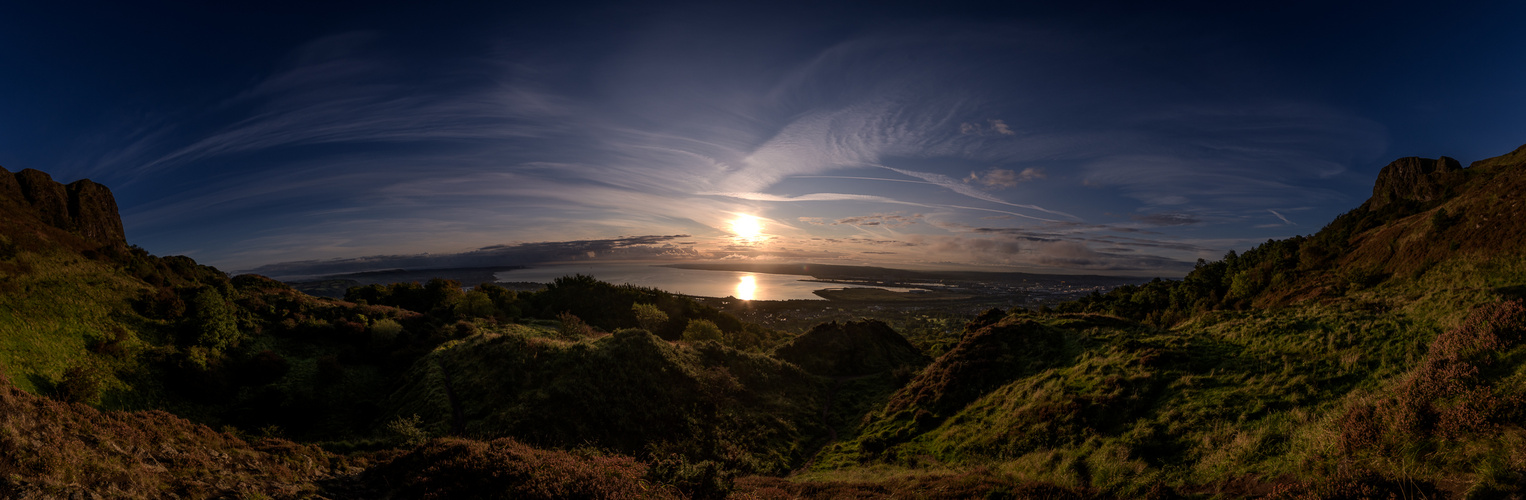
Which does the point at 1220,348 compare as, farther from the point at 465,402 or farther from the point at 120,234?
the point at 120,234

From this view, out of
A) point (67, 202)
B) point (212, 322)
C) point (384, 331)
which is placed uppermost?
point (67, 202)

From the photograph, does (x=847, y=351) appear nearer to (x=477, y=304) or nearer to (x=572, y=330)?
(x=572, y=330)

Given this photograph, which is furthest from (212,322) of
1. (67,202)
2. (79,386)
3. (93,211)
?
(93,211)

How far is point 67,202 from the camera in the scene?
108 ft

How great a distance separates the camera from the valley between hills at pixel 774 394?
9047 millimetres

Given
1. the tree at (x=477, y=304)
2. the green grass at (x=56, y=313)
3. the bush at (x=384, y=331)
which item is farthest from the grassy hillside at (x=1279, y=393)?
the tree at (x=477, y=304)

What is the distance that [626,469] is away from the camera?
12.5 m

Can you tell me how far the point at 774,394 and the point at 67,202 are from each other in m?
52.1

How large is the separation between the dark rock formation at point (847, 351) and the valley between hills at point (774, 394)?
0.33m

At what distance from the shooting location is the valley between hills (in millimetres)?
9047

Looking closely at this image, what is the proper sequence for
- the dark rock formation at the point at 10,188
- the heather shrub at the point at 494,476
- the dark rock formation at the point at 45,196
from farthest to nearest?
1. the dark rock formation at the point at 45,196
2. the dark rock formation at the point at 10,188
3. the heather shrub at the point at 494,476

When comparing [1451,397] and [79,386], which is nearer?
[1451,397]

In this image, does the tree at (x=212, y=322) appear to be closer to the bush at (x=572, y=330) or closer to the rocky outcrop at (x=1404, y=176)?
the bush at (x=572, y=330)

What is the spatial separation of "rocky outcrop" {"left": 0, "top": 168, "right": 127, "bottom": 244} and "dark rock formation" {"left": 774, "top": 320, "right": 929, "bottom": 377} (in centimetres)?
4757
